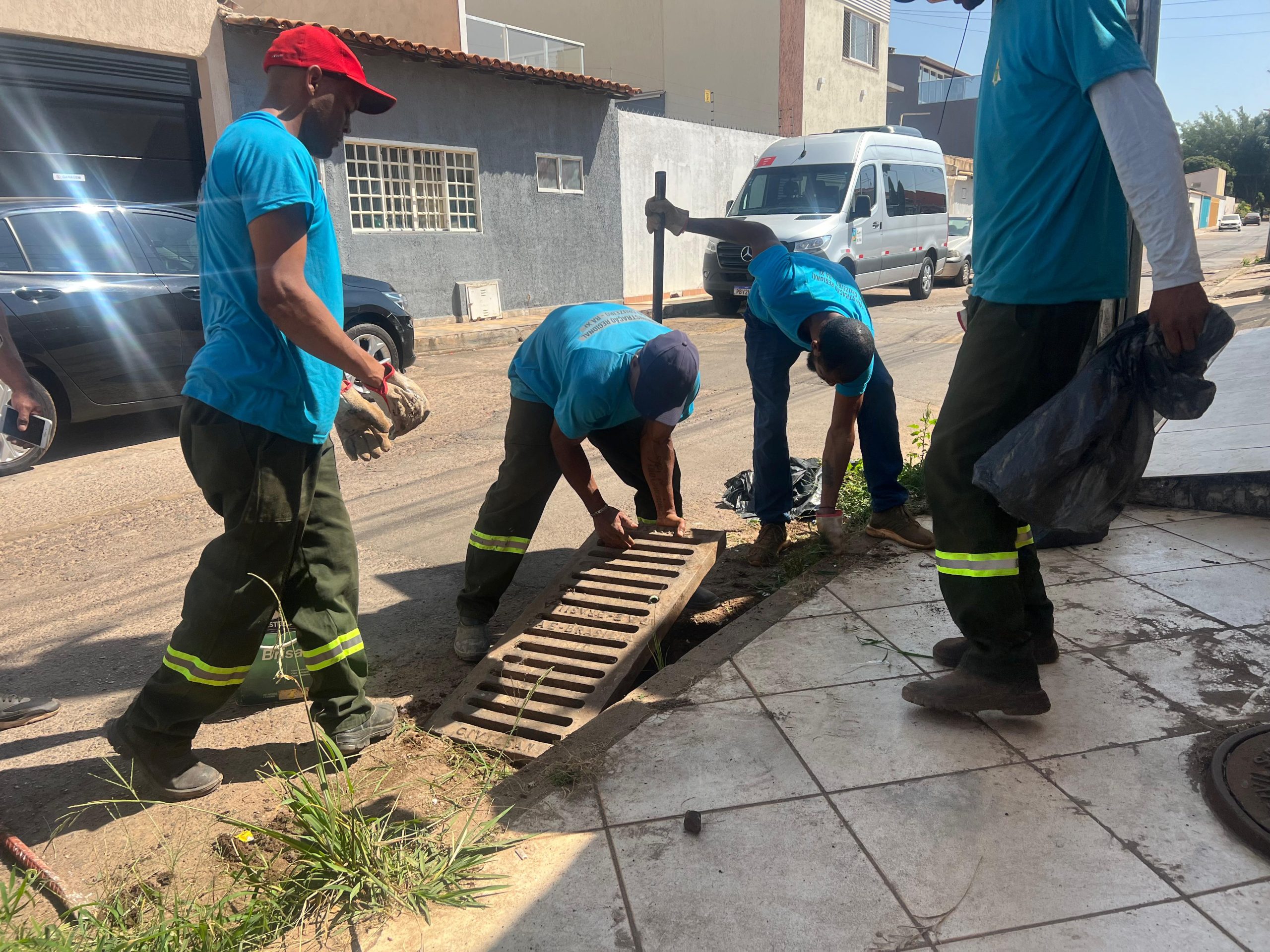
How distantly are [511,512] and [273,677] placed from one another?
1.01m

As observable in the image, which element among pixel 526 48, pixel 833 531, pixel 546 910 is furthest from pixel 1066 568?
pixel 526 48

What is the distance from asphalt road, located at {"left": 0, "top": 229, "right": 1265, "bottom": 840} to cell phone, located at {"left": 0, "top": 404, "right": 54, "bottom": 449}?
883mm

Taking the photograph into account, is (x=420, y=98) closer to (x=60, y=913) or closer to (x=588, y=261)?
(x=588, y=261)

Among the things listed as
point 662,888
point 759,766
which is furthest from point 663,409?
point 662,888

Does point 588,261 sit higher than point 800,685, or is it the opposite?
point 588,261

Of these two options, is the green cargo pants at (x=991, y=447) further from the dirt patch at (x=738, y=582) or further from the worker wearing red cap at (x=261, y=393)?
the worker wearing red cap at (x=261, y=393)

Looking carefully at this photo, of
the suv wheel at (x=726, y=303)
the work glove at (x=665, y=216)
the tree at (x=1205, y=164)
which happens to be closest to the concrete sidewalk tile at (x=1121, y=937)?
the work glove at (x=665, y=216)

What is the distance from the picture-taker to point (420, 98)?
12.7 metres

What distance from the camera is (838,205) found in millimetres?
13438

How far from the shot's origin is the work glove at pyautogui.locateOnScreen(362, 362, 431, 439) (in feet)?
8.47

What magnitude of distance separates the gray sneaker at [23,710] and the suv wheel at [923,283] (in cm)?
1529

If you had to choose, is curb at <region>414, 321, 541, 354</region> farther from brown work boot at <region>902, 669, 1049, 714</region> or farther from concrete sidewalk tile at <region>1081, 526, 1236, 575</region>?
brown work boot at <region>902, 669, 1049, 714</region>

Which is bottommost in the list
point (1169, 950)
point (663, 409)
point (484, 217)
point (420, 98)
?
point (1169, 950)

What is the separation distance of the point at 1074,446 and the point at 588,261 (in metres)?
14.1
